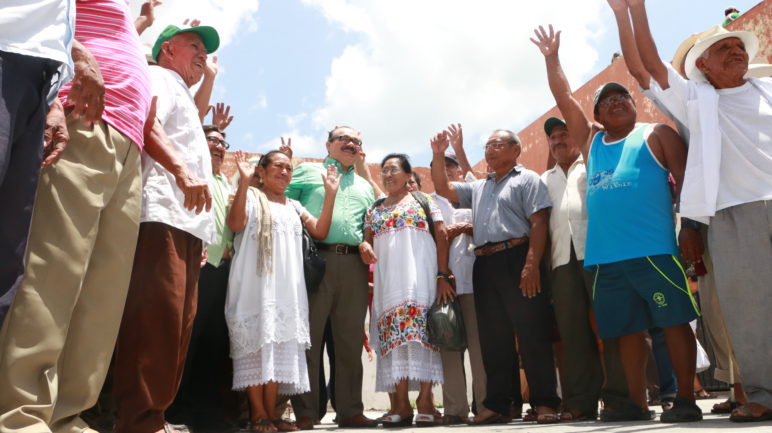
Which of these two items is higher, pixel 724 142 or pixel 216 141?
pixel 216 141

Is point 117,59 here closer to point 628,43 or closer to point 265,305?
point 265,305

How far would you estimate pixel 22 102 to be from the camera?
218cm

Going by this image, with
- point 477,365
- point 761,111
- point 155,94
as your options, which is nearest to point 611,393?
point 477,365

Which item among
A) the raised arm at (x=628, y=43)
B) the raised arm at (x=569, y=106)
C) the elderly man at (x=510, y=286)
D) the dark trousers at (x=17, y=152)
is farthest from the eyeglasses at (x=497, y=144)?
the dark trousers at (x=17, y=152)

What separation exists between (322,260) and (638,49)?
245cm

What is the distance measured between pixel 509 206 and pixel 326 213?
1.31m

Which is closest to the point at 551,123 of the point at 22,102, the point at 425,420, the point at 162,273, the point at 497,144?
the point at 497,144

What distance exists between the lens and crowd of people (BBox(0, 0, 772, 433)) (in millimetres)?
2316

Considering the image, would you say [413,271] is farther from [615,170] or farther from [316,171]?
[615,170]

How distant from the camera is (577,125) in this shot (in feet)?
15.0

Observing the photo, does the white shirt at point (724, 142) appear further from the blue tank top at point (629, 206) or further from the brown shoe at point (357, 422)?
the brown shoe at point (357, 422)

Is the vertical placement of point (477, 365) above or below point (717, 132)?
below

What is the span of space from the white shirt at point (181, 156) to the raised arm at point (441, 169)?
2528 mm

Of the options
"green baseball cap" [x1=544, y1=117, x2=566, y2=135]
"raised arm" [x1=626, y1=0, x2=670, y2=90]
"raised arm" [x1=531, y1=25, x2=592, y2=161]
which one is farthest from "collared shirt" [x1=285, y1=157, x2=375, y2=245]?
"raised arm" [x1=626, y1=0, x2=670, y2=90]
